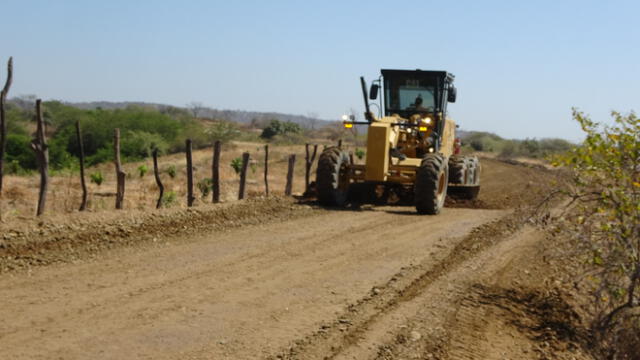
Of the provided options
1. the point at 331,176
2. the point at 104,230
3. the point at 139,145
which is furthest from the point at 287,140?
the point at 104,230

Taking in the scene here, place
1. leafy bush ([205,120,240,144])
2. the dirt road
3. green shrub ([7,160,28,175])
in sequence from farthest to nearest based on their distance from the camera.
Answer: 1. leafy bush ([205,120,240,144])
2. green shrub ([7,160,28,175])
3. the dirt road

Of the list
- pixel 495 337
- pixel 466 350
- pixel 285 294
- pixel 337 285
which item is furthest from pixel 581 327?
pixel 285 294

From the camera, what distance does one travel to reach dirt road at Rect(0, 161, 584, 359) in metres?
5.74

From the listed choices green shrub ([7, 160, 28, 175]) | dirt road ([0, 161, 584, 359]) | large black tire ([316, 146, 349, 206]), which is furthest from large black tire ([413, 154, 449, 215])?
green shrub ([7, 160, 28, 175])

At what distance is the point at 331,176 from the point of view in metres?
14.1

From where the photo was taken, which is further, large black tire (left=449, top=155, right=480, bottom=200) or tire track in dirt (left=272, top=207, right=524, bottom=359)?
large black tire (left=449, top=155, right=480, bottom=200)

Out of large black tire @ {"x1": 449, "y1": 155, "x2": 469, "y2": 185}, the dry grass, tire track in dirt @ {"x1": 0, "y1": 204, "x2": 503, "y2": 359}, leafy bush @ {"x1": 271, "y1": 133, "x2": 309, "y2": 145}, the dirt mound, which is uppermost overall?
large black tire @ {"x1": 449, "y1": 155, "x2": 469, "y2": 185}

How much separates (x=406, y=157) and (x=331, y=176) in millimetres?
2013

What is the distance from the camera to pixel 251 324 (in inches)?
247

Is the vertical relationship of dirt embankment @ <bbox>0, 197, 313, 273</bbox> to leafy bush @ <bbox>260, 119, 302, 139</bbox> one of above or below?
below

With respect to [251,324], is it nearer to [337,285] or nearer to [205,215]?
[337,285]

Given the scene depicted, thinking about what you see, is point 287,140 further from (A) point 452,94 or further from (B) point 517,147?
(A) point 452,94

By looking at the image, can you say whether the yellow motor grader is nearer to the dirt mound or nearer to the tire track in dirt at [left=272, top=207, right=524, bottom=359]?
the dirt mound

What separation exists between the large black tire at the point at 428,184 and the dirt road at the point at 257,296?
1.98 meters
